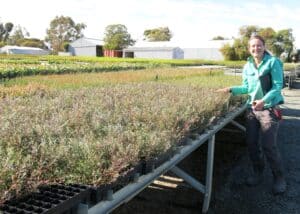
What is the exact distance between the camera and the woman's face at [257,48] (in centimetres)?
505

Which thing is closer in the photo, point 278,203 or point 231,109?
point 278,203

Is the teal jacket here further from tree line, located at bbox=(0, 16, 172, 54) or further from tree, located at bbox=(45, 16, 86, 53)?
tree, located at bbox=(45, 16, 86, 53)

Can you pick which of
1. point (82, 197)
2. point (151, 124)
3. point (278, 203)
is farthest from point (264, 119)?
point (82, 197)

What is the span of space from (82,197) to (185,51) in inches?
2812

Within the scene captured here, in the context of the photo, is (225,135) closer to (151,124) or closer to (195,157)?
(195,157)

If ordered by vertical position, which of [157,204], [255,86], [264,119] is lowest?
[157,204]

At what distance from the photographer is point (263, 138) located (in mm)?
5184

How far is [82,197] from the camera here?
2168 millimetres

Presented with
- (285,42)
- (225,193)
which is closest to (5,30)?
(285,42)

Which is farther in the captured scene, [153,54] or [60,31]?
[60,31]

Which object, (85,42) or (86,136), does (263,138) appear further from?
(85,42)

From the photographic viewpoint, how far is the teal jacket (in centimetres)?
500

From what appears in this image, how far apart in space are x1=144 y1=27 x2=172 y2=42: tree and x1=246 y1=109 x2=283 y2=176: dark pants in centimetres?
9438

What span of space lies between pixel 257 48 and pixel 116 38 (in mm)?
71434
